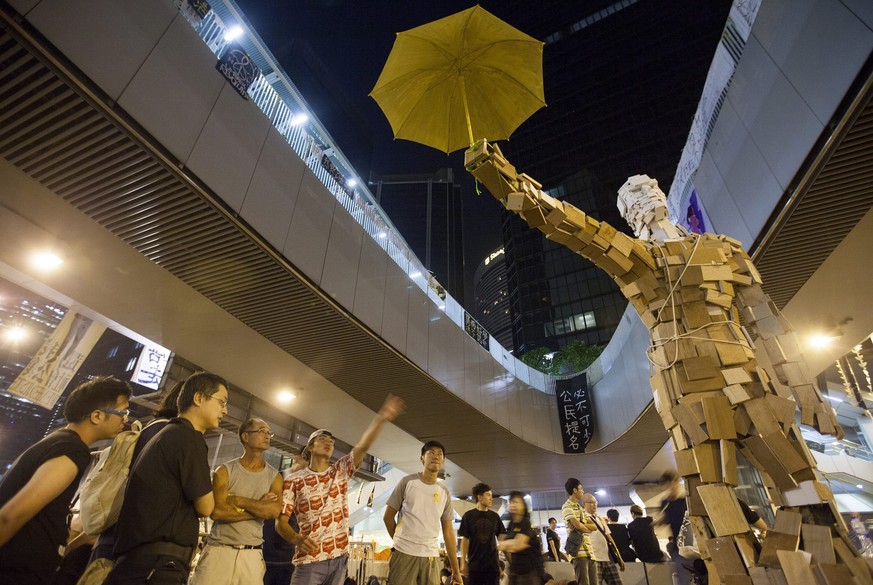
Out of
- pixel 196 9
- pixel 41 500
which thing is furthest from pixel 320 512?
pixel 196 9

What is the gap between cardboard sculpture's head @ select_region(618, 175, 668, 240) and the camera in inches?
150

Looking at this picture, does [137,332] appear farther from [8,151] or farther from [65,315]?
[8,151]

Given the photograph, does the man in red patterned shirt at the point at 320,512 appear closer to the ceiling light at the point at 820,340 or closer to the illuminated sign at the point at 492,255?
the ceiling light at the point at 820,340

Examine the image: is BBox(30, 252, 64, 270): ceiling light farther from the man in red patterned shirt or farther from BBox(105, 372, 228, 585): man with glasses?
BBox(105, 372, 228, 585): man with glasses

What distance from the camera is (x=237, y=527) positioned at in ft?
8.29

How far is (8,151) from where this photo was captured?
3.95 meters

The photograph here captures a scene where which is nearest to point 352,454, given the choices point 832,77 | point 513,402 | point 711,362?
point 711,362

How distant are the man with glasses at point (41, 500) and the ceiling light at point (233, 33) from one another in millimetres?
5101

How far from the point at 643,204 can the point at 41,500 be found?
14.4 feet

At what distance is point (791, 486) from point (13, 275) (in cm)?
874

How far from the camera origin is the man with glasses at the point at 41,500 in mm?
1703

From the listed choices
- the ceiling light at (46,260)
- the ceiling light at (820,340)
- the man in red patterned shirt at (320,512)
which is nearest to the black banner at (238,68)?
the ceiling light at (46,260)

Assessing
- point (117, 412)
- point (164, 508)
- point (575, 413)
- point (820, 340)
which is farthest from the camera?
point (575, 413)

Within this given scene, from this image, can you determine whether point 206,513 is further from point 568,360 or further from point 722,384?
point 568,360
